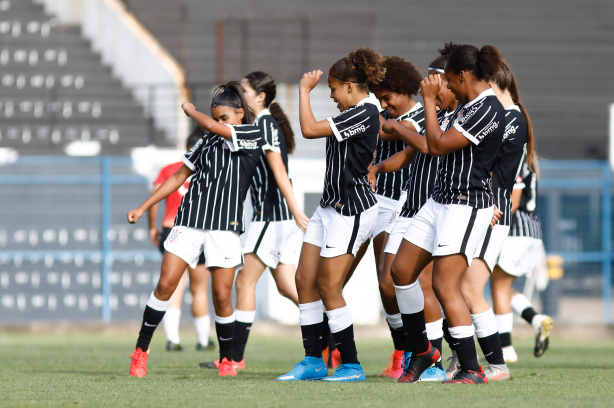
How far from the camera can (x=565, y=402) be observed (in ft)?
16.4

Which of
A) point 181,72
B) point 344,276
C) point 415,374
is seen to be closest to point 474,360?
point 415,374

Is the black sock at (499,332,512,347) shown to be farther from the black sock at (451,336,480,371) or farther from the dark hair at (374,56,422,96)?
the black sock at (451,336,480,371)

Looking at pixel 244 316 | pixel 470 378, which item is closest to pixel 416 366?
pixel 470 378

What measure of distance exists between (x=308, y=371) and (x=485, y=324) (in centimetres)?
116

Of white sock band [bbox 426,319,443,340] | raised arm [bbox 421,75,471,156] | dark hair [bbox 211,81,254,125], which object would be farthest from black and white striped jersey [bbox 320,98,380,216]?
dark hair [bbox 211,81,254,125]

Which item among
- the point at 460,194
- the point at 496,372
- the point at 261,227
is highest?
the point at 460,194

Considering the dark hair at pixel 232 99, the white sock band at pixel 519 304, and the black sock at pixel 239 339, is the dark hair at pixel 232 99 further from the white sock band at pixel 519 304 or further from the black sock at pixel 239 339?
the white sock band at pixel 519 304

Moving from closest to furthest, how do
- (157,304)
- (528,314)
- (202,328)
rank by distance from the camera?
(157,304) → (528,314) → (202,328)

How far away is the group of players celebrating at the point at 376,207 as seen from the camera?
18.3 ft

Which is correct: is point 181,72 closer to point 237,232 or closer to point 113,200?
point 113,200

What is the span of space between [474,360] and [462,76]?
166cm

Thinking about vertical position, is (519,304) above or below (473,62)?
below

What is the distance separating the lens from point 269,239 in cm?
747

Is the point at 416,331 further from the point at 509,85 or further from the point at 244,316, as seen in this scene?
the point at 244,316
